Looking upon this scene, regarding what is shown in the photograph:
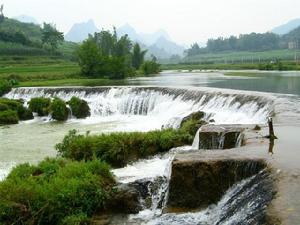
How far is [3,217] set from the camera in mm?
9562

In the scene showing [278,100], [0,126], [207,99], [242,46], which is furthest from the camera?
[242,46]

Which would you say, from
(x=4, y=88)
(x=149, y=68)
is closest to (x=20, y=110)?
(x=4, y=88)

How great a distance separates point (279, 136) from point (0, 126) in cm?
1948

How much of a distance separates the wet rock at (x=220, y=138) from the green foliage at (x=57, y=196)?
124 inches

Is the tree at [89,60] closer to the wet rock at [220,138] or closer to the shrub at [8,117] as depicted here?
the shrub at [8,117]

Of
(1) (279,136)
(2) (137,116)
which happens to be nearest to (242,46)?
(2) (137,116)

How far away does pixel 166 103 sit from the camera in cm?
2850

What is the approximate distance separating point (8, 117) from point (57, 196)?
65.9 ft

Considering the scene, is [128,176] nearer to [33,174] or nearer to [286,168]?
[33,174]

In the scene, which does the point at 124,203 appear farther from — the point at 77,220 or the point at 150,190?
the point at 77,220

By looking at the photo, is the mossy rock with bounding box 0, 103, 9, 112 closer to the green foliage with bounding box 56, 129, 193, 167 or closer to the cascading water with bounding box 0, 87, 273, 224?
the cascading water with bounding box 0, 87, 273, 224

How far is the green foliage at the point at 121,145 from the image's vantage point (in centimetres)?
1499

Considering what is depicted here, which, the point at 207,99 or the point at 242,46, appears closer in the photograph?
the point at 207,99

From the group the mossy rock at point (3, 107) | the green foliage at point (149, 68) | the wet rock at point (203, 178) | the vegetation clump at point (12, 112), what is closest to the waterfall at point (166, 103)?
the vegetation clump at point (12, 112)
